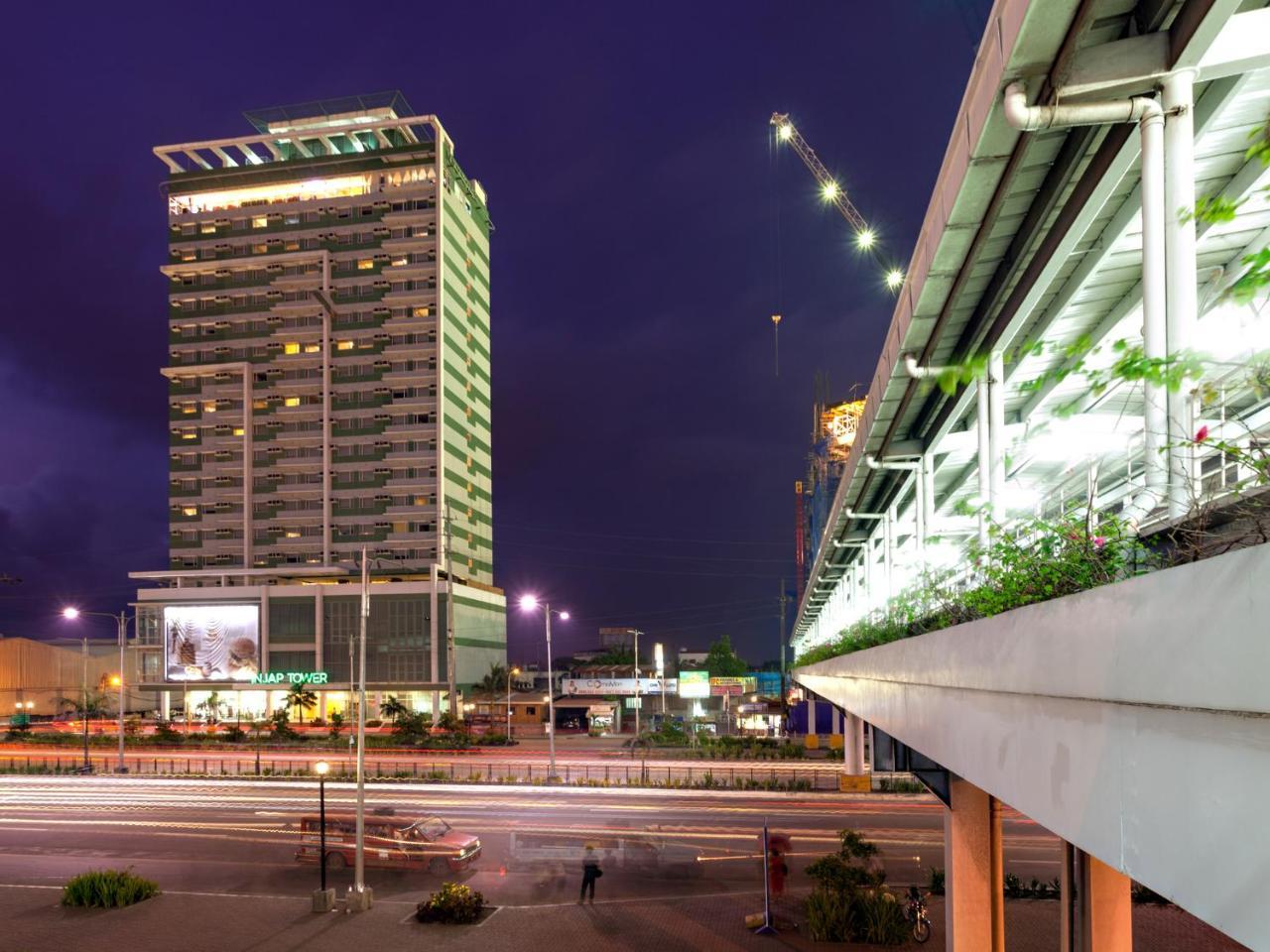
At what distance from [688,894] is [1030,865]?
10.5m

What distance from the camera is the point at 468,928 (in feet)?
73.6

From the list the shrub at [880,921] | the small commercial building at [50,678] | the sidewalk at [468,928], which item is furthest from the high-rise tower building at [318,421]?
the shrub at [880,921]

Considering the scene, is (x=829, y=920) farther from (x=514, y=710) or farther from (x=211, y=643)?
(x=211, y=643)

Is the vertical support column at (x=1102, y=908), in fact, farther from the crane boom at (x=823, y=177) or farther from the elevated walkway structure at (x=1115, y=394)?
the crane boom at (x=823, y=177)

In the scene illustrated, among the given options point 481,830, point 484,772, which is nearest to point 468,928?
point 481,830

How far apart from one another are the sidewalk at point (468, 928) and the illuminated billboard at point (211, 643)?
68.6 meters

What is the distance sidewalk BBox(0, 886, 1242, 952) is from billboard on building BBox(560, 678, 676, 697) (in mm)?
63064

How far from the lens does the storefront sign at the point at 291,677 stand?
87.1 m

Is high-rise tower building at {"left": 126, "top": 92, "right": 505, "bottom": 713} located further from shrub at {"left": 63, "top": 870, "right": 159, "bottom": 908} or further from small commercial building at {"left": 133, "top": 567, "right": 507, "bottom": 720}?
shrub at {"left": 63, "top": 870, "right": 159, "bottom": 908}

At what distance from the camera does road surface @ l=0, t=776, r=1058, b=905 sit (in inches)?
1058

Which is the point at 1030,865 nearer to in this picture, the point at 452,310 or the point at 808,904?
the point at 808,904

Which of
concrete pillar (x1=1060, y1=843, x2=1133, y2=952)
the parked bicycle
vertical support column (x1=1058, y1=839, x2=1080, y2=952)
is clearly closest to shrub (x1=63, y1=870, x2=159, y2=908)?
the parked bicycle

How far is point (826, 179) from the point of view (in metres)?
106

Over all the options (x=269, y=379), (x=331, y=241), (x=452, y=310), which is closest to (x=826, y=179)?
(x=452, y=310)
